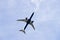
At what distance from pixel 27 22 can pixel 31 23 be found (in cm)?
433

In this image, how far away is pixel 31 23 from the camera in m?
190

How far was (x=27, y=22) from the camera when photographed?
18738 cm

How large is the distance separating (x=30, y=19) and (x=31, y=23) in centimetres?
682

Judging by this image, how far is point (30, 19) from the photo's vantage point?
604 feet

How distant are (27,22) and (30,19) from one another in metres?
4.54
